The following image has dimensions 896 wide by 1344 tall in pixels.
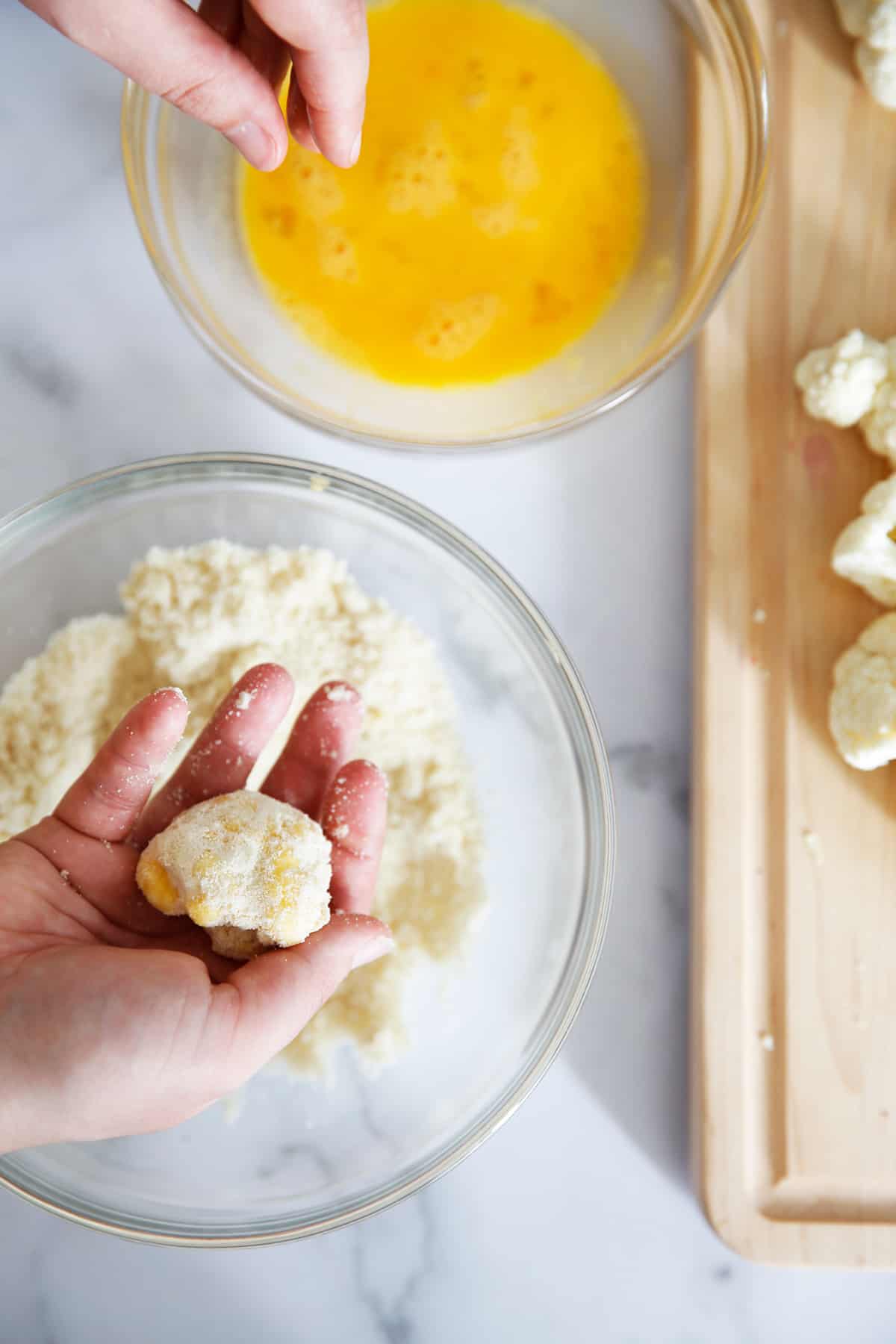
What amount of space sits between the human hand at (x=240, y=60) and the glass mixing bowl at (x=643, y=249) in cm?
25

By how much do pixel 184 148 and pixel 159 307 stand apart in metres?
0.21

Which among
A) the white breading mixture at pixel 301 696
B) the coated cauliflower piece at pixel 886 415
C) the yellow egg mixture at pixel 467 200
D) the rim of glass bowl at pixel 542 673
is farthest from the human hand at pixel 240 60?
the coated cauliflower piece at pixel 886 415

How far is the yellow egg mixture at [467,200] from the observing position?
140cm

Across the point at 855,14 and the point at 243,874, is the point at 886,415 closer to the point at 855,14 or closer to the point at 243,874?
the point at 855,14

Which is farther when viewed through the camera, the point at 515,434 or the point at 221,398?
the point at 221,398

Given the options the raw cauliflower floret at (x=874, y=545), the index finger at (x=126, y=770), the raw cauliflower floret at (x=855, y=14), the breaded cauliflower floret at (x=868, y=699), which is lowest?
the index finger at (x=126, y=770)

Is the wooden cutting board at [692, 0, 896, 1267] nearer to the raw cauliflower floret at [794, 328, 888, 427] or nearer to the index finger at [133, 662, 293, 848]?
the raw cauliflower floret at [794, 328, 888, 427]

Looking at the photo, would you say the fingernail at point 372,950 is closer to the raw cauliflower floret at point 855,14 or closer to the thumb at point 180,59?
the thumb at point 180,59

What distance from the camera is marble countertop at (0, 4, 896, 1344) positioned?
1453 millimetres

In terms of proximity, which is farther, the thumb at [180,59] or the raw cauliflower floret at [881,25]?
the raw cauliflower floret at [881,25]

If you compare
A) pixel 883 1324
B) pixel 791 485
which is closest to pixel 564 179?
pixel 791 485

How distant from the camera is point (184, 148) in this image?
1414 mm

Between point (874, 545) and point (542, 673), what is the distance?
0.44m

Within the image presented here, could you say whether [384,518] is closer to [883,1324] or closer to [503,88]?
[503,88]
